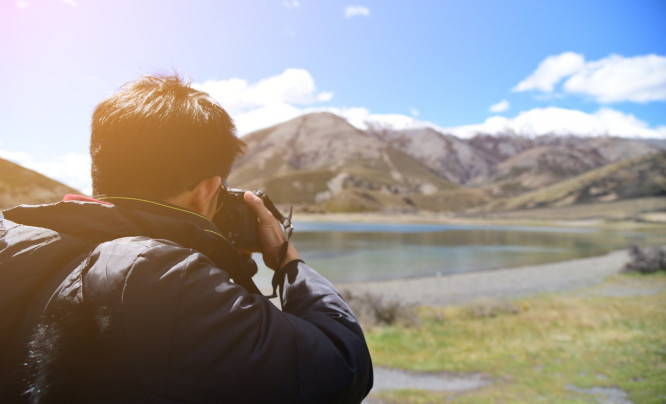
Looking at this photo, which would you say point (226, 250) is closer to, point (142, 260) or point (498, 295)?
point (142, 260)

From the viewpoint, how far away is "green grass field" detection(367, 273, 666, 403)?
6.75 metres

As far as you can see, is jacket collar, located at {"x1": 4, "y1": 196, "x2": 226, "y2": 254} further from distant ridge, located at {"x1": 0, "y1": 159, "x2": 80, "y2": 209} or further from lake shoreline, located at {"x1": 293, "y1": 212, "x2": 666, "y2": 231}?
lake shoreline, located at {"x1": 293, "y1": 212, "x2": 666, "y2": 231}

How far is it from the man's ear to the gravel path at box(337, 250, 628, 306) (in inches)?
626

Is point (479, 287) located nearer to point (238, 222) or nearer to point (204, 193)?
point (238, 222)

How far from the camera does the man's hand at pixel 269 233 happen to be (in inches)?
58.2

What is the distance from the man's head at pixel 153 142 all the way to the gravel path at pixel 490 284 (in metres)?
16.0

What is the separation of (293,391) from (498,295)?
66.4 feet

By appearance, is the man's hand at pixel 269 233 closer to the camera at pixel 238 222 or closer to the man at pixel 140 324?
the camera at pixel 238 222

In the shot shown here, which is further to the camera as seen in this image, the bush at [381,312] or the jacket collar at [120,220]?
the bush at [381,312]

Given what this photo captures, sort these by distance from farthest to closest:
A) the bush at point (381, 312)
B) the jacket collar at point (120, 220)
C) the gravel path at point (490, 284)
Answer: the gravel path at point (490, 284), the bush at point (381, 312), the jacket collar at point (120, 220)

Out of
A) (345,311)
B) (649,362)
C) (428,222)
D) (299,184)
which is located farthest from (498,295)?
(299,184)

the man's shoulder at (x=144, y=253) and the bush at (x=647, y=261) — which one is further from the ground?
the man's shoulder at (x=144, y=253)

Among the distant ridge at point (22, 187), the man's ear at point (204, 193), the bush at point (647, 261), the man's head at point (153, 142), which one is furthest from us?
the bush at point (647, 261)

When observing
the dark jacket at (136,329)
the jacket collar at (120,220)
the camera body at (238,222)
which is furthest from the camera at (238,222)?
the dark jacket at (136,329)
